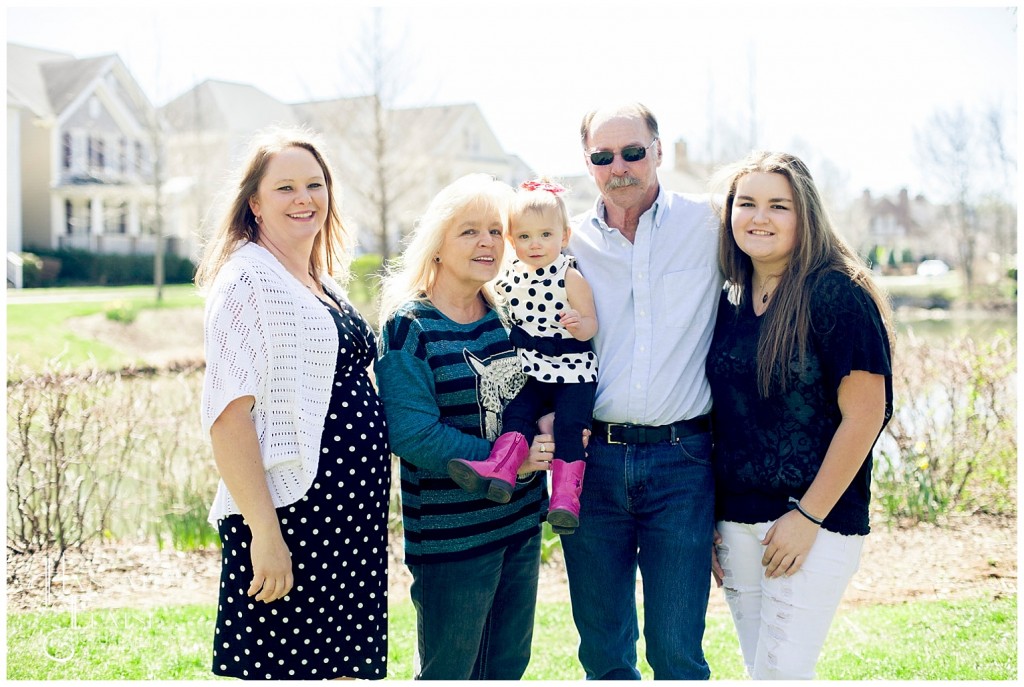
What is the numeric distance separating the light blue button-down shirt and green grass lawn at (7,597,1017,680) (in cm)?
198

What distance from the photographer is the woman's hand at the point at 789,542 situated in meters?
3.10

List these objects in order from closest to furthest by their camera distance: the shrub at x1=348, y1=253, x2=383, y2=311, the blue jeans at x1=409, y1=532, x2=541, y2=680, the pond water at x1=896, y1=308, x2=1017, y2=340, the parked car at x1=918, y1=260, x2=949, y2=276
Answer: the blue jeans at x1=409, y1=532, x2=541, y2=680, the shrub at x1=348, y1=253, x2=383, y2=311, the pond water at x1=896, y1=308, x2=1017, y2=340, the parked car at x1=918, y1=260, x2=949, y2=276

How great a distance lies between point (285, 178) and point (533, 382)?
1248mm

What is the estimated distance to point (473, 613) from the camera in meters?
3.22

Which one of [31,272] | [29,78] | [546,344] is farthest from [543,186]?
[29,78]

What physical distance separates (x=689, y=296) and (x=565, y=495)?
953mm

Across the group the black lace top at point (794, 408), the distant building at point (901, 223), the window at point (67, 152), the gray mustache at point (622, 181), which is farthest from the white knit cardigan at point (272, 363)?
the distant building at point (901, 223)

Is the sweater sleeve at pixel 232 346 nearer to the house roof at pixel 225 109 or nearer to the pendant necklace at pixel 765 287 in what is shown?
the pendant necklace at pixel 765 287

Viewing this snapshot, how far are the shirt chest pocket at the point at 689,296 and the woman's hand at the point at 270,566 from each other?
67.2 inches

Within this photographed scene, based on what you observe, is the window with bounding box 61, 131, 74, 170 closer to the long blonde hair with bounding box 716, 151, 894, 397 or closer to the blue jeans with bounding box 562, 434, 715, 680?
the blue jeans with bounding box 562, 434, 715, 680

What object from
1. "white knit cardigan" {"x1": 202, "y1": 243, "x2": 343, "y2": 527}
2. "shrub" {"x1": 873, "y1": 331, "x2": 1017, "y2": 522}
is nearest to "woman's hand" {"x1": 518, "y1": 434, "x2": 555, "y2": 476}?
"white knit cardigan" {"x1": 202, "y1": 243, "x2": 343, "y2": 527}

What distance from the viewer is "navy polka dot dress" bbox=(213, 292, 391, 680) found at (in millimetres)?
2996

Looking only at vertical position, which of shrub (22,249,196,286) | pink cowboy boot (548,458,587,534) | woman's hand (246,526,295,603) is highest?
shrub (22,249,196,286)

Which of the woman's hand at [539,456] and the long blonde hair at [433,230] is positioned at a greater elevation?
the long blonde hair at [433,230]
